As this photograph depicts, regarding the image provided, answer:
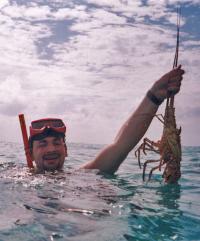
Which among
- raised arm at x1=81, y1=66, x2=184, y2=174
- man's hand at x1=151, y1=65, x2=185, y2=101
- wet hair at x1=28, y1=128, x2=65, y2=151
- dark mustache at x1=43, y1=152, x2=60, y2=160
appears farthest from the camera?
wet hair at x1=28, y1=128, x2=65, y2=151

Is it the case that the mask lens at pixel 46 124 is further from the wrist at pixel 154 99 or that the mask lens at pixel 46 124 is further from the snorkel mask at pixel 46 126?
the wrist at pixel 154 99

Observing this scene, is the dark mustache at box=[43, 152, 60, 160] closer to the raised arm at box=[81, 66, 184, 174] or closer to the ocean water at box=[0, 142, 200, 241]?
the ocean water at box=[0, 142, 200, 241]

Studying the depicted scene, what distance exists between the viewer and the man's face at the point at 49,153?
27.5ft

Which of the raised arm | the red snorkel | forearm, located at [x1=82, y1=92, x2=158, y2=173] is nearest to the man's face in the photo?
the red snorkel

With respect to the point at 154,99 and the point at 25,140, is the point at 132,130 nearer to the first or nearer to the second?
the point at 154,99

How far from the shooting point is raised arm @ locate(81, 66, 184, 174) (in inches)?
270

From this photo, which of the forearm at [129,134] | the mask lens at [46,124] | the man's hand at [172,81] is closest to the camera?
the man's hand at [172,81]

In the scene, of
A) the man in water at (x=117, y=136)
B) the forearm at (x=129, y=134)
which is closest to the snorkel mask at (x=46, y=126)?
the man in water at (x=117, y=136)

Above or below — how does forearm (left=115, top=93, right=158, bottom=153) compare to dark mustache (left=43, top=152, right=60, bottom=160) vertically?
above

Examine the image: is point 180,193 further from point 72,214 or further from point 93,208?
point 72,214

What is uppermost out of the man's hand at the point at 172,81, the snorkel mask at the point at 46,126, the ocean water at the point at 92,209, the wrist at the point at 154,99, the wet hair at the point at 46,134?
the man's hand at the point at 172,81

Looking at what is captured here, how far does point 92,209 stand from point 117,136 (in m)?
2.79

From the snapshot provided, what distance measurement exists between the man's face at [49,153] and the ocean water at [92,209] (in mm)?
633

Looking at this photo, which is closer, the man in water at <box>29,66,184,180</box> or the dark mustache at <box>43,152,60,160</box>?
the man in water at <box>29,66,184,180</box>
